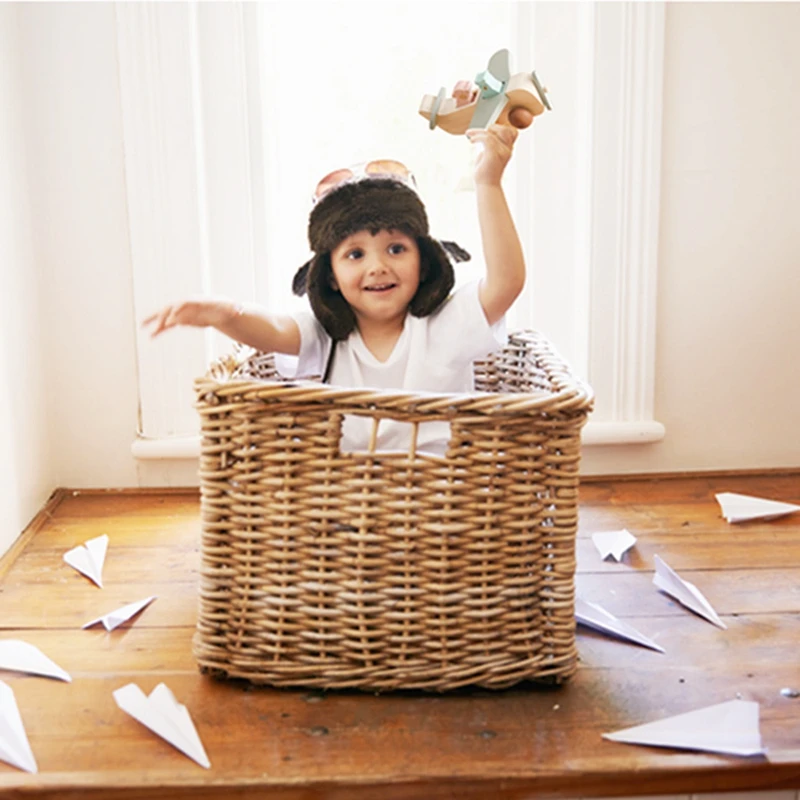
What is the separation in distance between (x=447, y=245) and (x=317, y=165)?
1.91 ft

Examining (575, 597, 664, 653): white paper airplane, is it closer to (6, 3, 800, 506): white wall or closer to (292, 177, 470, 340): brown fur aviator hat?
(292, 177, 470, 340): brown fur aviator hat

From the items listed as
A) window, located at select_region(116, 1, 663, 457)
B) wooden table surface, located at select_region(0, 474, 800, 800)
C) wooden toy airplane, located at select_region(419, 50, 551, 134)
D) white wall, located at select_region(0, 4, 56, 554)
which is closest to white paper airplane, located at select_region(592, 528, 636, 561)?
wooden table surface, located at select_region(0, 474, 800, 800)

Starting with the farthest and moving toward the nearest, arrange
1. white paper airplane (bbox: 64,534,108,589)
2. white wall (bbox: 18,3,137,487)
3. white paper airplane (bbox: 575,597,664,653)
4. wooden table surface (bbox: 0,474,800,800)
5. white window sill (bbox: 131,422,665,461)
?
white window sill (bbox: 131,422,665,461)
white wall (bbox: 18,3,137,487)
white paper airplane (bbox: 64,534,108,589)
white paper airplane (bbox: 575,597,664,653)
wooden table surface (bbox: 0,474,800,800)

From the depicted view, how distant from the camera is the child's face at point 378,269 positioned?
1136 millimetres

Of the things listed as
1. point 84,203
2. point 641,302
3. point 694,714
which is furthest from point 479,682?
point 84,203

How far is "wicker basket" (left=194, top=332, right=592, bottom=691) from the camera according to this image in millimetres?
931

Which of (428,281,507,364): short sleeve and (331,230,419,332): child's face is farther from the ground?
(331,230,419,332): child's face

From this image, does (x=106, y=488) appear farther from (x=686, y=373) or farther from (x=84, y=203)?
(x=686, y=373)

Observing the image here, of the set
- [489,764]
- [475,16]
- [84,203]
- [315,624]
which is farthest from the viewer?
[475,16]

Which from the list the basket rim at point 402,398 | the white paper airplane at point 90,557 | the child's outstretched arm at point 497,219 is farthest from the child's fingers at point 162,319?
the white paper airplane at point 90,557

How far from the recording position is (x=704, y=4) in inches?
63.3

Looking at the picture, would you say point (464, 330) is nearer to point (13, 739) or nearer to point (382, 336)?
point (382, 336)

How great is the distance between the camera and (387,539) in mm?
948

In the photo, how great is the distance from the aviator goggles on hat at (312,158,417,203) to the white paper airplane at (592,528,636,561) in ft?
1.92
